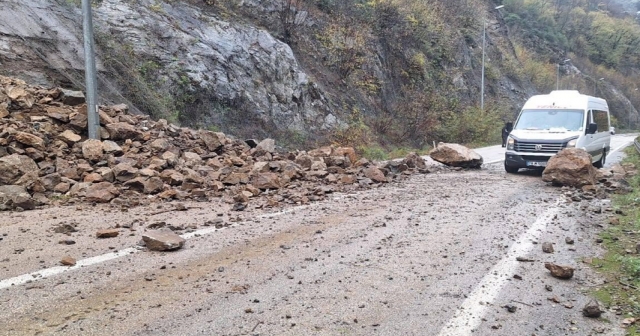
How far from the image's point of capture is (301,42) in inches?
955

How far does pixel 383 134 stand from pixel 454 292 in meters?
21.2

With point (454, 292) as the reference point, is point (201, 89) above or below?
Result: above

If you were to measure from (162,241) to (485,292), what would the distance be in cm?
334

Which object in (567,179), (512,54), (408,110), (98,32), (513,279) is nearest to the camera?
(513,279)

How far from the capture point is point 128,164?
8555 millimetres

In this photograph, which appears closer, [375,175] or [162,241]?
[162,241]

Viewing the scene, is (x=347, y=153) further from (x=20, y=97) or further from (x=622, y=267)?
(x=622, y=267)

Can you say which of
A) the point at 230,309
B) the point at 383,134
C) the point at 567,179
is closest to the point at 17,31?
the point at 230,309

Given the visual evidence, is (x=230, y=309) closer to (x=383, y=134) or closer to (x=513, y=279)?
(x=513, y=279)

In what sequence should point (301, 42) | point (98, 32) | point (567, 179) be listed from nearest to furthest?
point (567, 179) < point (98, 32) < point (301, 42)

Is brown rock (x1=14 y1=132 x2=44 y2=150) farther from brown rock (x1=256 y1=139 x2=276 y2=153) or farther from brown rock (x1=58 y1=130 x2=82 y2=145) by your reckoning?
brown rock (x1=256 y1=139 x2=276 y2=153)

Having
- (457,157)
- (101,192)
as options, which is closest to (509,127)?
(457,157)

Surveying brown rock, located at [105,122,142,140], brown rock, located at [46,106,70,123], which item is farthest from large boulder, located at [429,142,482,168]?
brown rock, located at [46,106,70,123]

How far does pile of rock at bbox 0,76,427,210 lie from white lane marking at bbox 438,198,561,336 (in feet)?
12.4
